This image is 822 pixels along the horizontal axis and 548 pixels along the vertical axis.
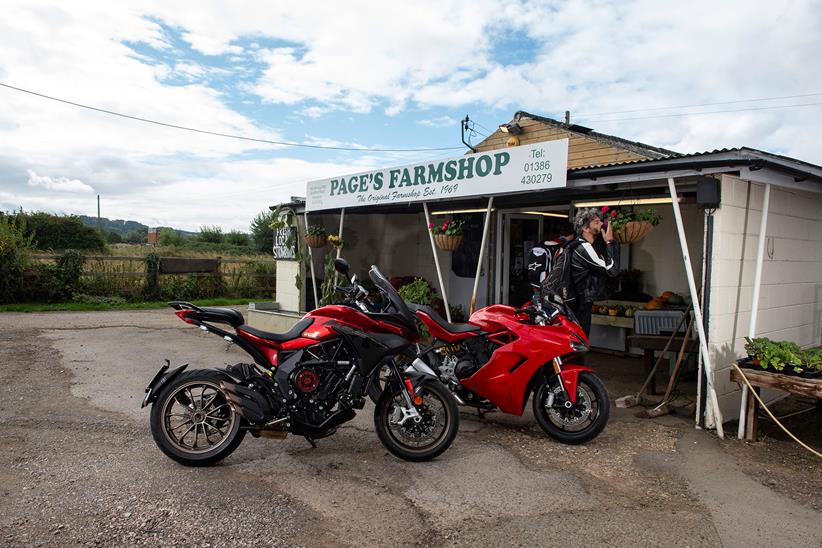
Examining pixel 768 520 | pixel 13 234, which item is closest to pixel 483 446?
pixel 768 520

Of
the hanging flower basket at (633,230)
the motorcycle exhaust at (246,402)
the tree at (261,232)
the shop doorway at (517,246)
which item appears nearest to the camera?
the motorcycle exhaust at (246,402)

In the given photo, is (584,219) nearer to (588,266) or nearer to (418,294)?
(588,266)

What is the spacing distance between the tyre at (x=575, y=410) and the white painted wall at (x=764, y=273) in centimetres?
121

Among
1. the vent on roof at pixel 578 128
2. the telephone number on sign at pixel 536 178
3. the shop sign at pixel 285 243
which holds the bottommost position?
the shop sign at pixel 285 243

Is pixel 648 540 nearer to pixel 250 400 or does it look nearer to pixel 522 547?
pixel 522 547

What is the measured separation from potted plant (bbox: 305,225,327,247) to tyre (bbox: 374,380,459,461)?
5861mm

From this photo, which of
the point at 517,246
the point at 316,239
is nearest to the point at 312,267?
the point at 316,239

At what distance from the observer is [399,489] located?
3.60 m

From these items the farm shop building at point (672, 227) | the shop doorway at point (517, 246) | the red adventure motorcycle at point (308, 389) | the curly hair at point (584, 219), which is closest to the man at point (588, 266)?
the curly hair at point (584, 219)

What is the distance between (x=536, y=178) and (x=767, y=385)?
255 cm

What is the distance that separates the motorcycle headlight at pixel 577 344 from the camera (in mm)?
4422

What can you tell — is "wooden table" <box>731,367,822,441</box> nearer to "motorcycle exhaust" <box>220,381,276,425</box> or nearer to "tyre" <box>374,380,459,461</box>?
"tyre" <box>374,380,459,461</box>

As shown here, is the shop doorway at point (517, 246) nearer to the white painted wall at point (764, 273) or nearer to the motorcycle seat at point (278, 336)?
the white painted wall at point (764, 273)

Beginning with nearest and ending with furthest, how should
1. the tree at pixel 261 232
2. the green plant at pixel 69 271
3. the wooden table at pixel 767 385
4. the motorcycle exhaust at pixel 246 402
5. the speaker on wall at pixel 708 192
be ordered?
the motorcycle exhaust at pixel 246 402, the wooden table at pixel 767 385, the speaker on wall at pixel 708 192, the green plant at pixel 69 271, the tree at pixel 261 232
